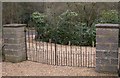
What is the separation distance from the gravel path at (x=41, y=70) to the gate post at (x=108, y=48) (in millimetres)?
254

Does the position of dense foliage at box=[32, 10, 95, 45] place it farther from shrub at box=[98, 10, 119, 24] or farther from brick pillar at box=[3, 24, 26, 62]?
brick pillar at box=[3, 24, 26, 62]

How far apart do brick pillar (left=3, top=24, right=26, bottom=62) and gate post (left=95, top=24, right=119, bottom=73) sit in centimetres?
234

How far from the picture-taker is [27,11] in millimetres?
14406

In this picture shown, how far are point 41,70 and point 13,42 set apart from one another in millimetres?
1486

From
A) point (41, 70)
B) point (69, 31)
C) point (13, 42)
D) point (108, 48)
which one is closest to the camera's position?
point (108, 48)

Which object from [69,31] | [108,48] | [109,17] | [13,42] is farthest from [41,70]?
[109,17]

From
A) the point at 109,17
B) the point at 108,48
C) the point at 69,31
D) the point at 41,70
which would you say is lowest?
the point at 41,70

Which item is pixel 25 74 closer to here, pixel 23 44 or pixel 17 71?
pixel 17 71

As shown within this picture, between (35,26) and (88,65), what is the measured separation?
5882 millimetres


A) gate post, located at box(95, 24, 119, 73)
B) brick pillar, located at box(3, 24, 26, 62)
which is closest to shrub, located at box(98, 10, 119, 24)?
brick pillar, located at box(3, 24, 26, 62)

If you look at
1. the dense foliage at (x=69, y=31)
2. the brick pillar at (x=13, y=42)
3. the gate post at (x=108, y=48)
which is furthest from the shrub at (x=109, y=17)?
the gate post at (x=108, y=48)

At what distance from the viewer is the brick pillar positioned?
7.09m

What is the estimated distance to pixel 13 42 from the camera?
714 centimetres

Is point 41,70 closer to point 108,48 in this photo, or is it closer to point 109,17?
point 108,48
